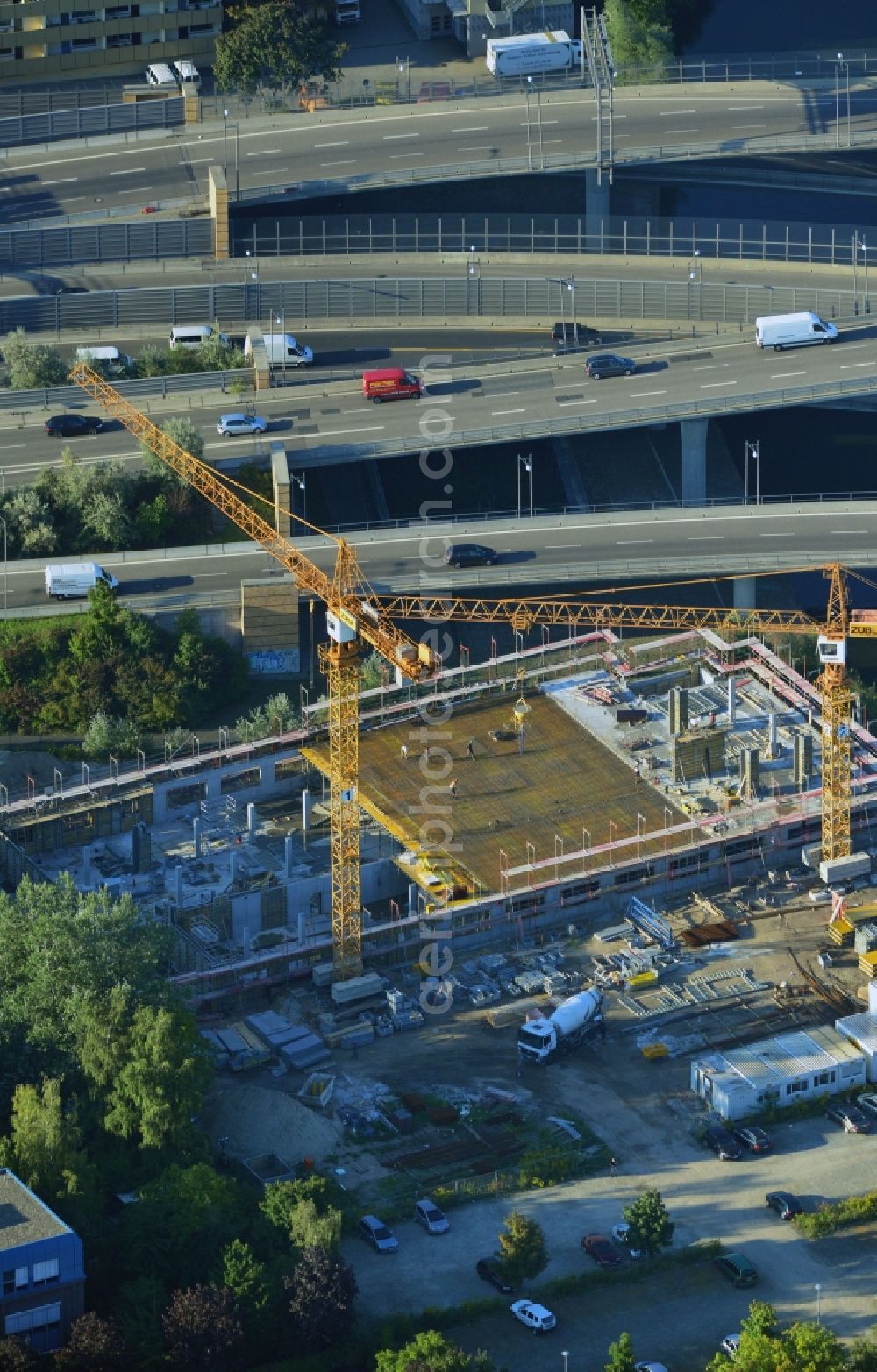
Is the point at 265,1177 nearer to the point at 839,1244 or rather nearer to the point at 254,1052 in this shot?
the point at 254,1052

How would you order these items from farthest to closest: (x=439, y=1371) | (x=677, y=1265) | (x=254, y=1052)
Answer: (x=254, y=1052)
(x=677, y=1265)
(x=439, y=1371)

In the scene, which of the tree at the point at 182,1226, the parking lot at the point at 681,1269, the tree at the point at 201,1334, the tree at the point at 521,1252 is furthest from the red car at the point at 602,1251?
the tree at the point at 201,1334

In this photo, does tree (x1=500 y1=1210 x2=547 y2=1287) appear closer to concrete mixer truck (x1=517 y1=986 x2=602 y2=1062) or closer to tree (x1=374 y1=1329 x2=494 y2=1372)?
tree (x1=374 y1=1329 x2=494 y2=1372)

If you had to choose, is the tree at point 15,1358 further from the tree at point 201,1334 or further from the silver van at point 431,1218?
the silver van at point 431,1218

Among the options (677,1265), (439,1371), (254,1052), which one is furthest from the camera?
(254,1052)

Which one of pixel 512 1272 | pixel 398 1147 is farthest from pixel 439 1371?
pixel 398 1147

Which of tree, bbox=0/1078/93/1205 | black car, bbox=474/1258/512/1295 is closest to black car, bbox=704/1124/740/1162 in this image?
black car, bbox=474/1258/512/1295

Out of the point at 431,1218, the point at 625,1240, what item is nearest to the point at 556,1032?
the point at 431,1218
